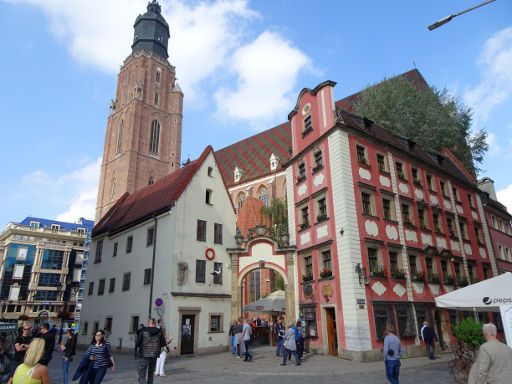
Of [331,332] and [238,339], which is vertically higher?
[331,332]

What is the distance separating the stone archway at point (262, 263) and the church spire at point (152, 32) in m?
63.9

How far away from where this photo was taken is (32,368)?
4.61 m

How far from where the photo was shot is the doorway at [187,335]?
20.8 m

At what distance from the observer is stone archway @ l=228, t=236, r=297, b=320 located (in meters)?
22.9

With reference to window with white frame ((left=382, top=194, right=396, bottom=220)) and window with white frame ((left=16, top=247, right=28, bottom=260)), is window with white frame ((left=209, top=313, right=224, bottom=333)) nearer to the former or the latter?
window with white frame ((left=382, top=194, right=396, bottom=220))

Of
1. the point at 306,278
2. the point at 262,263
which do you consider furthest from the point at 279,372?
the point at 262,263

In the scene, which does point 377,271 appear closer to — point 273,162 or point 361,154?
point 361,154

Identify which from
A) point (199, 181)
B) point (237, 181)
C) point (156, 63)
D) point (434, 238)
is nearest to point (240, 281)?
point (199, 181)

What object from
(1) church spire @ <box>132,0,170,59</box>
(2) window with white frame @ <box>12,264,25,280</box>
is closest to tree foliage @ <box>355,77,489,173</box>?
(1) church spire @ <box>132,0,170,59</box>

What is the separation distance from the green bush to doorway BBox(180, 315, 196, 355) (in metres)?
15.2

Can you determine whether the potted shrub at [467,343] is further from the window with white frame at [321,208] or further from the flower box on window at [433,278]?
the flower box on window at [433,278]

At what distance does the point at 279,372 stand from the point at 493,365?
390 inches

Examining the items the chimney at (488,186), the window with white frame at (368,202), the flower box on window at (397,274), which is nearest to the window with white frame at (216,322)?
the flower box on window at (397,274)

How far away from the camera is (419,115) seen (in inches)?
1270
